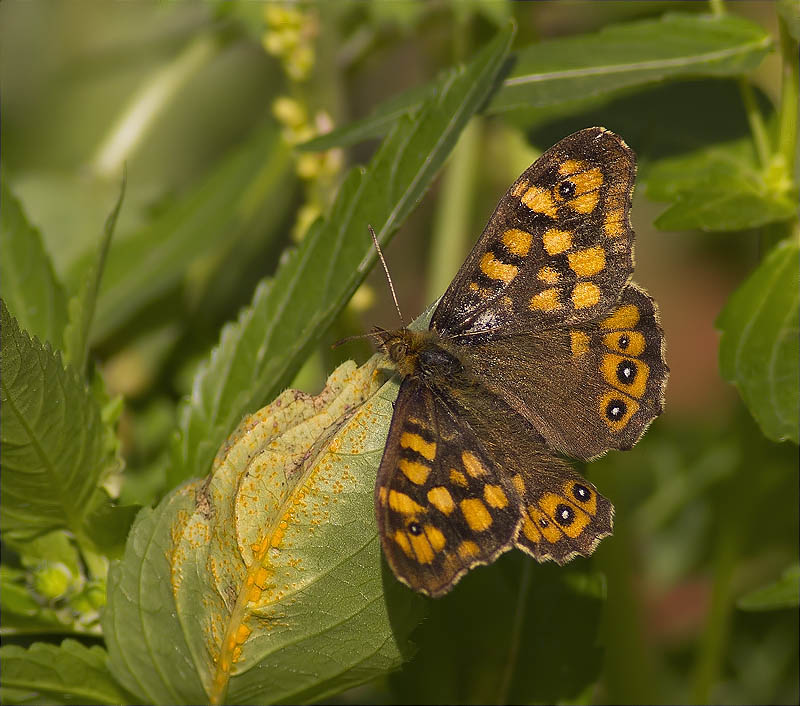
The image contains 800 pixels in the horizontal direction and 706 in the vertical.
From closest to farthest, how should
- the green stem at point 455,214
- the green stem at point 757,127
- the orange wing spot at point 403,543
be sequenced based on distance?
the orange wing spot at point 403,543 → the green stem at point 757,127 → the green stem at point 455,214

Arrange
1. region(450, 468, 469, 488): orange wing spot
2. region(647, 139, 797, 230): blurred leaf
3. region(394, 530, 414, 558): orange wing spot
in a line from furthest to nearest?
region(647, 139, 797, 230): blurred leaf → region(450, 468, 469, 488): orange wing spot → region(394, 530, 414, 558): orange wing spot

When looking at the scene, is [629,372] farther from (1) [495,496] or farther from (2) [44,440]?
(2) [44,440]

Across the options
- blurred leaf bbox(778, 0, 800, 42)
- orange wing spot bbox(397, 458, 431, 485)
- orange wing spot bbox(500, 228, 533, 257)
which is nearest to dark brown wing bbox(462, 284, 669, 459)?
orange wing spot bbox(500, 228, 533, 257)

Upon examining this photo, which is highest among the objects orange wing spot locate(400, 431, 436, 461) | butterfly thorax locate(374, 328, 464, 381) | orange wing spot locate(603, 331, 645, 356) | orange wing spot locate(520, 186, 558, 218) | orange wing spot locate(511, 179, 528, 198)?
orange wing spot locate(511, 179, 528, 198)

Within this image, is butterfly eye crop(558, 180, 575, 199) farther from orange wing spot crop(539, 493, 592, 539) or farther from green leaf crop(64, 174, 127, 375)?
green leaf crop(64, 174, 127, 375)

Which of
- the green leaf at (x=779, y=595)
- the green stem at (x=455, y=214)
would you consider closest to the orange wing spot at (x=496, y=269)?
the green leaf at (x=779, y=595)

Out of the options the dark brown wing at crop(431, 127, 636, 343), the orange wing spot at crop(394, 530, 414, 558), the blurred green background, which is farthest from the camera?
the blurred green background

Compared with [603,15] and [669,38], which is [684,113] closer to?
[669,38]

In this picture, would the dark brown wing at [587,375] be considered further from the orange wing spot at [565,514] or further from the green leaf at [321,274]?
the green leaf at [321,274]
